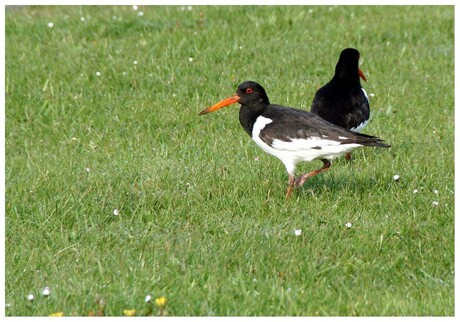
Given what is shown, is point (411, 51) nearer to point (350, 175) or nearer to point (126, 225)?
point (350, 175)

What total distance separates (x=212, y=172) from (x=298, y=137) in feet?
3.29

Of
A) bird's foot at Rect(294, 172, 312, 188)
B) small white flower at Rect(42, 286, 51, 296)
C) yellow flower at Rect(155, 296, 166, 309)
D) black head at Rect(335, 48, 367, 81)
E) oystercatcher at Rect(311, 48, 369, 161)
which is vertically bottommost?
bird's foot at Rect(294, 172, 312, 188)

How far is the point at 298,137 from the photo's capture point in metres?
7.48

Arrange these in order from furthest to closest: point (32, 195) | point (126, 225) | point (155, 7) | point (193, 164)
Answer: point (155, 7)
point (193, 164)
point (32, 195)
point (126, 225)

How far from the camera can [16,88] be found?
1084 cm

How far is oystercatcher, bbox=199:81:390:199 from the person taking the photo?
24.2ft

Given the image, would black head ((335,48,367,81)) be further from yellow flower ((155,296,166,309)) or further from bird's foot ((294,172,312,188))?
yellow flower ((155,296,166,309))

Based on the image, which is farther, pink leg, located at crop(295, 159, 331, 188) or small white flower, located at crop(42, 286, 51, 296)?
pink leg, located at crop(295, 159, 331, 188)

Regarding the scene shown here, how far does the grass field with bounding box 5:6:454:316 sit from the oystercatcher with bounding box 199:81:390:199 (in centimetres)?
35

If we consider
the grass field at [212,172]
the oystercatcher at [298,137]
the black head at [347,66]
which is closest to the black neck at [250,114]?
the oystercatcher at [298,137]

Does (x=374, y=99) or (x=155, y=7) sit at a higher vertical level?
(x=155, y=7)

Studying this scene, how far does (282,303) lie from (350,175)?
263cm

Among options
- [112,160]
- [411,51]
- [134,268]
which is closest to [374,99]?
[411,51]

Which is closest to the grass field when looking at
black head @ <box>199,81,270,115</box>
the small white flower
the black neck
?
the small white flower
